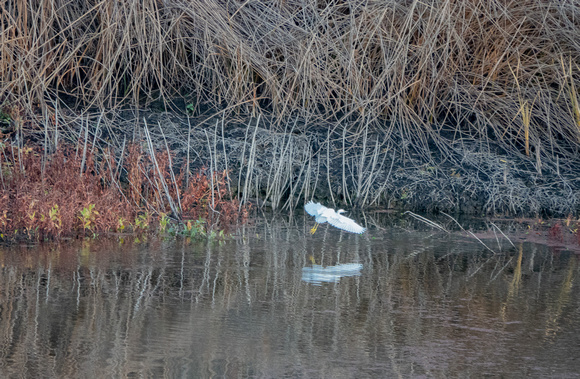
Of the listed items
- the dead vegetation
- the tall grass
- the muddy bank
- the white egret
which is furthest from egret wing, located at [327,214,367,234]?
the tall grass

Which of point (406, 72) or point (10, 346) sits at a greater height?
point (406, 72)

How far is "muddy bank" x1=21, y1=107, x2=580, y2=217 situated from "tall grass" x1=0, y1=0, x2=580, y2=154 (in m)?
0.24

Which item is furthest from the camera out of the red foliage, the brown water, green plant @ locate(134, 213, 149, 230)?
green plant @ locate(134, 213, 149, 230)

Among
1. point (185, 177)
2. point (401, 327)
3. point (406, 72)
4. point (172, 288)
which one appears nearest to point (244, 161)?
point (185, 177)

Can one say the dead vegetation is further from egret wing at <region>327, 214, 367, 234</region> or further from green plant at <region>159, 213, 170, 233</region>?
egret wing at <region>327, 214, 367, 234</region>

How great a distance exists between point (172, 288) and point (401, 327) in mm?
1357

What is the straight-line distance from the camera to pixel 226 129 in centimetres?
833

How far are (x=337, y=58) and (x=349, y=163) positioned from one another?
3.92 feet

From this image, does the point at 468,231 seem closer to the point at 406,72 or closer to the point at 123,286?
the point at 406,72

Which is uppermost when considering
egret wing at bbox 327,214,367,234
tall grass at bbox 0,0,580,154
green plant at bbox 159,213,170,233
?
tall grass at bbox 0,0,580,154

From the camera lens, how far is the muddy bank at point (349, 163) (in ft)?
25.0

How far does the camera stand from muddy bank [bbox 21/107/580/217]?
7.62 m

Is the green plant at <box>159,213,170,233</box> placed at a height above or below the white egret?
below

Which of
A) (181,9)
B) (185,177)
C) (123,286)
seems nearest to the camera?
(123,286)
